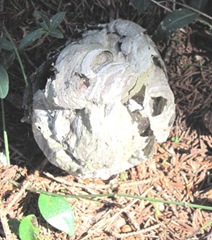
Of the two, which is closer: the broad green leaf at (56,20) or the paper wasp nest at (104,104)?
the paper wasp nest at (104,104)

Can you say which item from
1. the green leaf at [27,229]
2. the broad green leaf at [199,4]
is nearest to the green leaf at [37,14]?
the broad green leaf at [199,4]

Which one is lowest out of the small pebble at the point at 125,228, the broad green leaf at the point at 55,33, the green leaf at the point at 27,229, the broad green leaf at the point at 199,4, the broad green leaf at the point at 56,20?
the small pebble at the point at 125,228

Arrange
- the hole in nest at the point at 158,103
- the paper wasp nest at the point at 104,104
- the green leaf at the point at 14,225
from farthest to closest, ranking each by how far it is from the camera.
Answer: the green leaf at the point at 14,225 → the hole in nest at the point at 158,103 → the paper wasp nest at the point at 104,104

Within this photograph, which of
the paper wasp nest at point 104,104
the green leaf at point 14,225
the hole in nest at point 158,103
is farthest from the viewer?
the green leaf at point 14,225

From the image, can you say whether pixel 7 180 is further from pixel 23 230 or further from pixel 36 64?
pixel 36 64

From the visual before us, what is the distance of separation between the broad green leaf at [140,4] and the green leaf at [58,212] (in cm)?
87

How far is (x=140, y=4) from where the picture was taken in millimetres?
2234

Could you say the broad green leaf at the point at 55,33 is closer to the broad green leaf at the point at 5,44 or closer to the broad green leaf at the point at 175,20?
the broad green leaf at the point at 5,44

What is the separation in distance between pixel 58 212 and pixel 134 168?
404 mm

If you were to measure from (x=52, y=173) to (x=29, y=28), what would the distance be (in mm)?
649

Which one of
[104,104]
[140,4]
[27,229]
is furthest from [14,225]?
[140,4]

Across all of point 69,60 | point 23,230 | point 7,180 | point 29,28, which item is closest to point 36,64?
point 29,28

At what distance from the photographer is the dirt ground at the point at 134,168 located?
2271 millimetres

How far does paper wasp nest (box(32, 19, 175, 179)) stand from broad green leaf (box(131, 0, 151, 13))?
0.50ft
